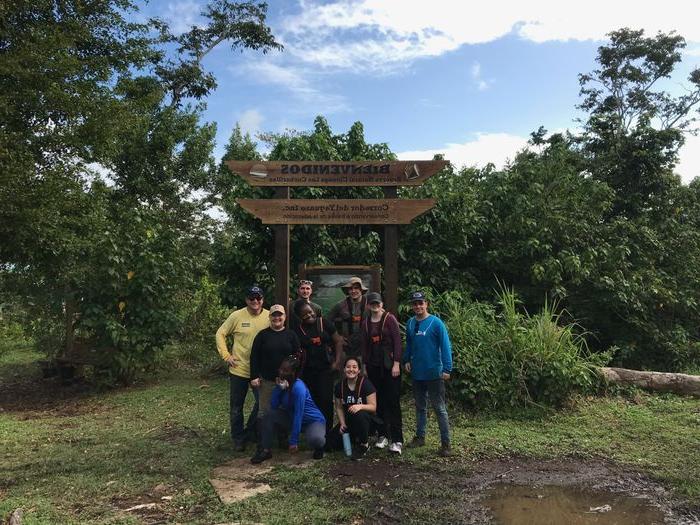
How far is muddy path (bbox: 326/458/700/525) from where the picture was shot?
3.92 meters

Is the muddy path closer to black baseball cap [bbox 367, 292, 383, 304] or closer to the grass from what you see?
the grass

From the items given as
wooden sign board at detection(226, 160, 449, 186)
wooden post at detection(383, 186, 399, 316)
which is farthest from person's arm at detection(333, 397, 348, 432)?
wooden sign board at detection(226, 160, 449, 186)

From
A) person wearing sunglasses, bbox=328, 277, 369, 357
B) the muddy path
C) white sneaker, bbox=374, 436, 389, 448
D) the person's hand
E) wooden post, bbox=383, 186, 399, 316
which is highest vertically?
wooden post, bbox=383, 186, 399, 316

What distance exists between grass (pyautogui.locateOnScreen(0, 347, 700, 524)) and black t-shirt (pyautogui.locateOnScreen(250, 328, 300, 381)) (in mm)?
921

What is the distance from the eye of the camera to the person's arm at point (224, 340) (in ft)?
17.6

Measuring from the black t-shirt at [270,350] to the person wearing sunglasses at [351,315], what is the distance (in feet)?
1.86

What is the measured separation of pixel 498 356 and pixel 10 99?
25.6 ft

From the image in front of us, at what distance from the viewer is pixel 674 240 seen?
10703 mm

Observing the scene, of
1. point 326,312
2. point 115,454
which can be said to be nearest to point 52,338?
point 115,454

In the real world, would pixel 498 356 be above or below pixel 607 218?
below

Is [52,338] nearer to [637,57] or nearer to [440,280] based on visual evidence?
[440,280]

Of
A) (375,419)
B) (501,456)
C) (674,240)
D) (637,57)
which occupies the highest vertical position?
(637,57)

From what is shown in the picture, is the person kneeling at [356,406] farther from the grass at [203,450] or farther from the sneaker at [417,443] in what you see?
the sneaker at [417,443]

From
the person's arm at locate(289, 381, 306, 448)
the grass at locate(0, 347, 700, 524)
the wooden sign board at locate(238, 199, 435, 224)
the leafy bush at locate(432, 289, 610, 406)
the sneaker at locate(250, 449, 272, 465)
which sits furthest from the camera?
the leafy bush at locate(432, 289, 610, 406)
